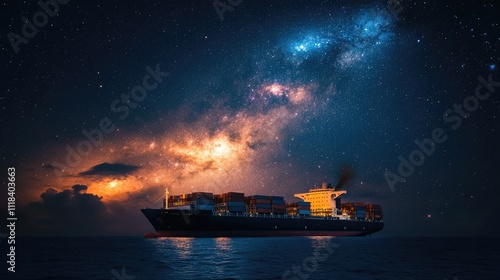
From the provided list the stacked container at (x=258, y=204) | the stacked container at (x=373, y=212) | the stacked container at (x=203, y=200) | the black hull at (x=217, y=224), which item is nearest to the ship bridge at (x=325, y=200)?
the stacked container at (x=373, y=212)

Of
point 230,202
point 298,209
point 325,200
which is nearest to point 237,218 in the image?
point 230,202

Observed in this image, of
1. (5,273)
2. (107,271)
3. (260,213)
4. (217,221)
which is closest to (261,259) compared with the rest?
(107,271)

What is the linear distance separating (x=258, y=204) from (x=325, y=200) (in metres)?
33.1

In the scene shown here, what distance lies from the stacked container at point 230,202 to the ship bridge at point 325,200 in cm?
3041

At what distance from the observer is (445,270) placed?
105 ft

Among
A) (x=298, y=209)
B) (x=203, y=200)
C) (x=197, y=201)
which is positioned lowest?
(x=298, y=209)

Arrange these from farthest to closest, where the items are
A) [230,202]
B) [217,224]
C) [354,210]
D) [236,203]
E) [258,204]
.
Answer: [354,210] → [258,204] → [236,203] → [230,202] → [217,224]

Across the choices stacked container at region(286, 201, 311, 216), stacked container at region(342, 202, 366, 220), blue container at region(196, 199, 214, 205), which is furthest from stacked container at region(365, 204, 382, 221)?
blue container at region(196, 199, 214, 205)

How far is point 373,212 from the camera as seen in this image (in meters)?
106

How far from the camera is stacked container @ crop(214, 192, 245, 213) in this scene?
75.1 m

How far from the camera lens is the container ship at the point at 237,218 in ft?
230

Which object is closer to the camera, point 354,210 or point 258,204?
point 258,204

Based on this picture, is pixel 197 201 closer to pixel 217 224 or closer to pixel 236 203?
pixel 217 224

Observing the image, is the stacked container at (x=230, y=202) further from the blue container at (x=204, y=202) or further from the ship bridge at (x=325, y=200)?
the ship bridge at (x=325, y=200)
